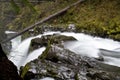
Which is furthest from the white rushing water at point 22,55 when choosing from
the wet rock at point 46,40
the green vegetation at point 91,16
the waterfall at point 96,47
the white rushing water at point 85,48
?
the green vegetation at point 91,16

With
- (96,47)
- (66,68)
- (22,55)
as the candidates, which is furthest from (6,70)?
(22,55)

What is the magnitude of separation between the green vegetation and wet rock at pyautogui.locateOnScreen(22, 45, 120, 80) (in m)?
2.97

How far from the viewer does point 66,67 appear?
20.2 ft

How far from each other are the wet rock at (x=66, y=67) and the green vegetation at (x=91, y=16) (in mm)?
2970

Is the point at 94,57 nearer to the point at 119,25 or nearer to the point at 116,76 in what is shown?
the point at 116,76

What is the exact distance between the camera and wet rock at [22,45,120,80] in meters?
5.77

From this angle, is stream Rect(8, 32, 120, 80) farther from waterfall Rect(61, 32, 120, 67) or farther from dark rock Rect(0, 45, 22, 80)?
dark rock Rect(0, 45, 22, 80)

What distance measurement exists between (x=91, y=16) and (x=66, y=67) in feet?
18.6

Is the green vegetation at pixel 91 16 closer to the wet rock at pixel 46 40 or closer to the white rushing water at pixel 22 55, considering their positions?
the wet rock at pixel 46 40

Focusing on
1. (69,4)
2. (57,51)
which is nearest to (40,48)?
(57,51)

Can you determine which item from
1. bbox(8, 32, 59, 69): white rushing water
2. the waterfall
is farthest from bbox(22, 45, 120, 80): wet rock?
bbox(8, 32, 59, 69): white rushing water

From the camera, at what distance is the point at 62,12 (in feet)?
41.3

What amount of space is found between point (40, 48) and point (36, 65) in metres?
2.45

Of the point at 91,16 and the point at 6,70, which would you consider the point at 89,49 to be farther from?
the point at 6,70
